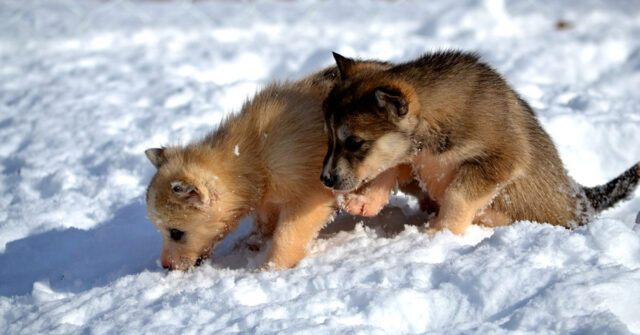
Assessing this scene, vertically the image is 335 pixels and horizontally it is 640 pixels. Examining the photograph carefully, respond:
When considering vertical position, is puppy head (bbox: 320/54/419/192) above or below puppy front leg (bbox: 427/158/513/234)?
above

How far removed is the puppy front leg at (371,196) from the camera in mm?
4723

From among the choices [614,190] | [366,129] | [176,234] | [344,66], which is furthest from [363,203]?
[614,190]

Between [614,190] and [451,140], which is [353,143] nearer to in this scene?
[451,140]

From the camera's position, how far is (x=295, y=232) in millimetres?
4637

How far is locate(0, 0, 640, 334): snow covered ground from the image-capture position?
3.53 metres

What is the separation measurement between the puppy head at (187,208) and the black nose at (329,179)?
809mm

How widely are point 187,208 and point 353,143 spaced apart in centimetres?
134

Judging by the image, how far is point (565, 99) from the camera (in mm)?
8078

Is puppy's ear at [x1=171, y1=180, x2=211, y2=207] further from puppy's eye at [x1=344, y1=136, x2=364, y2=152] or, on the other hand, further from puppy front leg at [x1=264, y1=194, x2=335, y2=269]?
puppy's eye at [x1=344, y1=136, x2=364, y2=152]

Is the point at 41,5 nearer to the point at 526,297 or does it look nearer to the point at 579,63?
the point at 579,63

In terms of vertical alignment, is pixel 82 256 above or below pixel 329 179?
above

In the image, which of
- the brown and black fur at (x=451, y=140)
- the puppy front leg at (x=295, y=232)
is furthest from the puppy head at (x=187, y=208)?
the brown and black fur at (x=451, y=140)

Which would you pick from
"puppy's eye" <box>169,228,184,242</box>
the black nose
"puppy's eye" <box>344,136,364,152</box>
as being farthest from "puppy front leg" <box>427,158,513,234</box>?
"puppy's eye" <box>169,228,184,242</box>

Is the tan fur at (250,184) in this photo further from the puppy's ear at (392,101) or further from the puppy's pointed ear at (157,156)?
the puppy's ear at (392,101)
